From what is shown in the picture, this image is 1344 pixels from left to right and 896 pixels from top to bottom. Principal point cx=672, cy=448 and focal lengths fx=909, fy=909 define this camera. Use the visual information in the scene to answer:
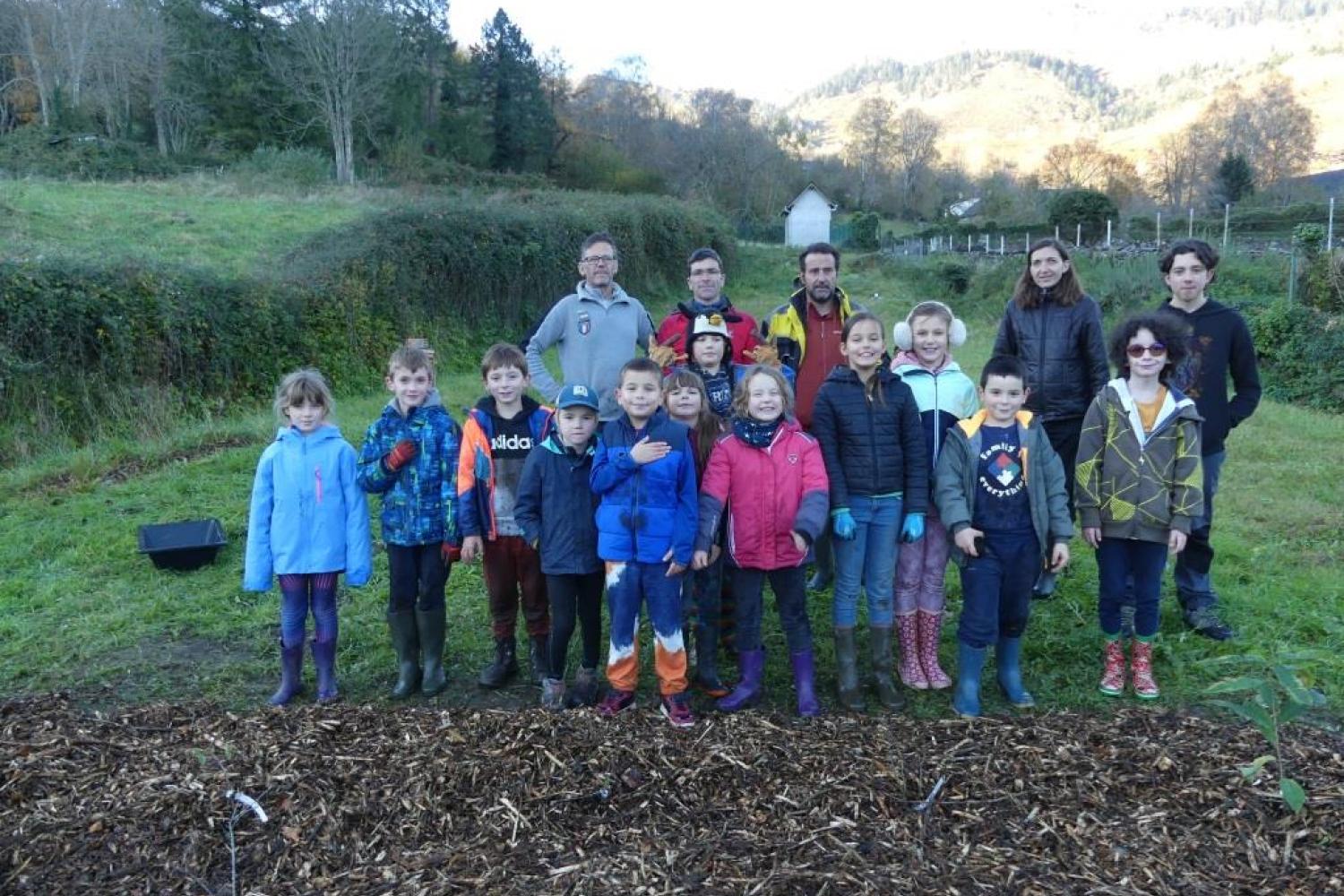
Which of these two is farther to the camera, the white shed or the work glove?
the white shed

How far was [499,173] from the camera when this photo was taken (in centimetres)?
3944

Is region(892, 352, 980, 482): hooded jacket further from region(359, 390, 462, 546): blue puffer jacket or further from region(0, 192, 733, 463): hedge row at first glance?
region(0, 192, 733, 463): hedge row

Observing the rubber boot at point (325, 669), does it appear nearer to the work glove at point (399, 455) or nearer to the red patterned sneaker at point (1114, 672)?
the work glove at point (399, 455)

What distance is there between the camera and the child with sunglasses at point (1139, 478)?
158 inches

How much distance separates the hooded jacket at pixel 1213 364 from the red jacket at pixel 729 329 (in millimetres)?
2079

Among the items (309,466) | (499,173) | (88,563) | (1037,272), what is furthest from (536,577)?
(499,173)

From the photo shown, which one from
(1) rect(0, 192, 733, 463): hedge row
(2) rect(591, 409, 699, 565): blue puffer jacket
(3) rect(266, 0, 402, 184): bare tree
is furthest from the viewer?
(3) rect(266, 0, 402, 184): bare tree

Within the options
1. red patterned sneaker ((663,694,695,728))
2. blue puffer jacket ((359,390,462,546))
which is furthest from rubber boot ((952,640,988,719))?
blue puffer jacket ((359,390,462,546))

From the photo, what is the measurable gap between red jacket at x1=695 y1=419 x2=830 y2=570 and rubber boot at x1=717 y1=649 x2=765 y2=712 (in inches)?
17.7

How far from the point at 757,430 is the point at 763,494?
275mm

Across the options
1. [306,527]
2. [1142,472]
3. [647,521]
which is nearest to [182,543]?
[306,527]

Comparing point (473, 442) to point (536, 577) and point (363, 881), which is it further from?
point (363, 881)

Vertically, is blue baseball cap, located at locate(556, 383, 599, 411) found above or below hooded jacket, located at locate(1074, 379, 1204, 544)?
above

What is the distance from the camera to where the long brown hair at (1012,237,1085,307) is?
4.44 m
